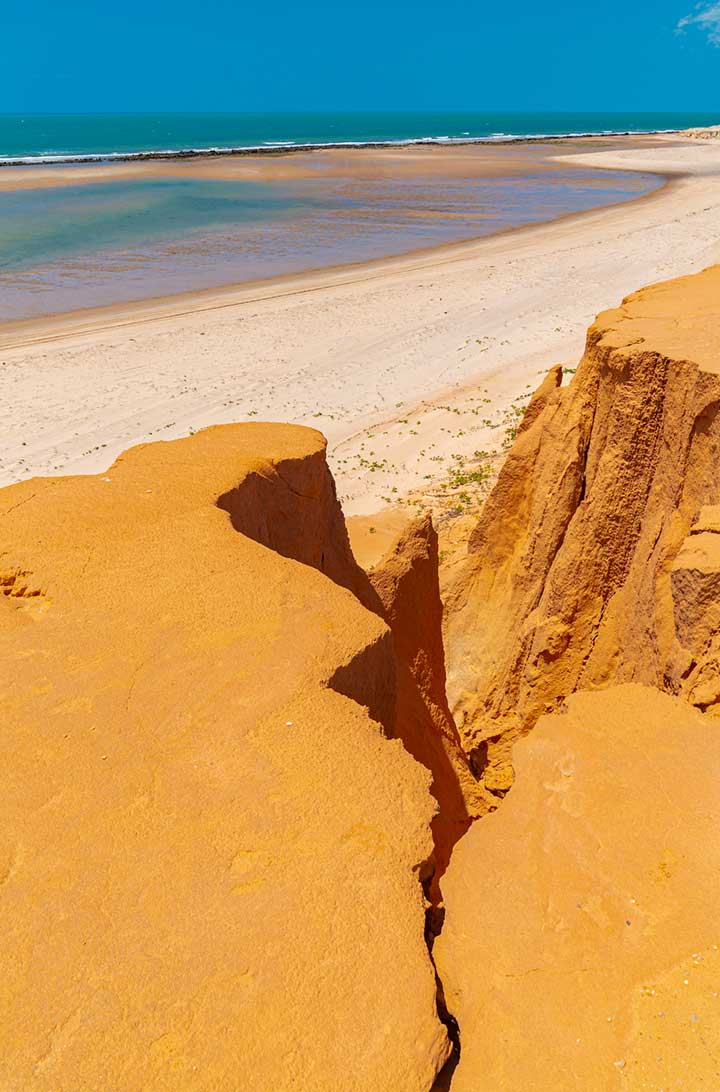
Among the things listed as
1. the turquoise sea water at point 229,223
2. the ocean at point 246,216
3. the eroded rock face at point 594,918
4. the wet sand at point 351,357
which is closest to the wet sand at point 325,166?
the ocean at point 246,216

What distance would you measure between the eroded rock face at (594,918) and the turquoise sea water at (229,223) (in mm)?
30870

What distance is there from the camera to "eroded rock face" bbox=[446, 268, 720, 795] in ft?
25.2

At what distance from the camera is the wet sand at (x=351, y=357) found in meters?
19.3

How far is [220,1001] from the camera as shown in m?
3.29

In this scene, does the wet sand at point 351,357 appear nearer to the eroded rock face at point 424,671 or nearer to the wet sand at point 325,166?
the eroded rock face at point 424,671

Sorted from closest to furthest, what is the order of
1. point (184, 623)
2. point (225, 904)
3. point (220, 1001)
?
point (220, 1001)
point (225, 904)
point (184, 623)

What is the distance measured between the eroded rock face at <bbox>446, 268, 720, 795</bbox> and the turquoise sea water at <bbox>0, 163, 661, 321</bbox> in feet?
85.1

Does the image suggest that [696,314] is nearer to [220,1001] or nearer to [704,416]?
[704,416]

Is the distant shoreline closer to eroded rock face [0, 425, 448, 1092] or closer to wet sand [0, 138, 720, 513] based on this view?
wet sand [0, 138, 720, 513]

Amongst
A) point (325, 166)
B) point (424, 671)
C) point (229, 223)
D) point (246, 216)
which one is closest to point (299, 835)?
point (424, 671)

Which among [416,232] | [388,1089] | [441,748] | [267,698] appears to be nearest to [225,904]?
[388,1089]

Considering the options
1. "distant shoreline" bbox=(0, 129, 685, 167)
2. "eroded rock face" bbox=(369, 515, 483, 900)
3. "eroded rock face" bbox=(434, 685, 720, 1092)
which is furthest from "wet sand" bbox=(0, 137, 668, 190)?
"eroded rock face" bbox=(434, 685, 720, 1092)

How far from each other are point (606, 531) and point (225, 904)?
629cm

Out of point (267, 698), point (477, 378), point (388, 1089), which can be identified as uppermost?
point (267, 698)
